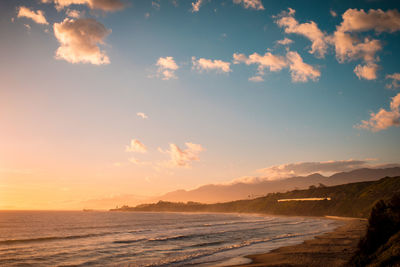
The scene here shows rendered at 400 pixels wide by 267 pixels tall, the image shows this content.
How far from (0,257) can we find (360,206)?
11690 centimetres

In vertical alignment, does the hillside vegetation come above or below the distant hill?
above

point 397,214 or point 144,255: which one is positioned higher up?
point 397,214

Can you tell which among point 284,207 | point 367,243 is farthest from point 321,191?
point 367,243

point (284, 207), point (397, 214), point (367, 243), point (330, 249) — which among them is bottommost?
point (284, 207)

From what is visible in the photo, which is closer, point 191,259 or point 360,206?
point 191,259

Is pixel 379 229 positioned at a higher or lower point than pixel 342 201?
higher

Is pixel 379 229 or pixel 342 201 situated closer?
pixel 379 229

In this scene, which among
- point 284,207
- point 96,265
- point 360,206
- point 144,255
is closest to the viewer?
point 96,265

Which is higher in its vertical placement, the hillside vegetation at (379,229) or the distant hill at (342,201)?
the hillside vegetation at (379,229)

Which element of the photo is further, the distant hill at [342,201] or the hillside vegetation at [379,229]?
the distant hill at [342,201]

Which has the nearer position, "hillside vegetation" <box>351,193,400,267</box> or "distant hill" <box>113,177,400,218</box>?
"hillside vegetation" <box>351,193,400,267</box>

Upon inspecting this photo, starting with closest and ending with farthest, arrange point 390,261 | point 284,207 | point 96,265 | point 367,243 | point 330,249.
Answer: point 390,261 < point 367,243 < point 96,265 < point 330,249 < point 284,207

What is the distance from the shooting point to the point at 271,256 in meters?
26.7

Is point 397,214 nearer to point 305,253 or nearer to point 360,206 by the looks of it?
point 305,253
